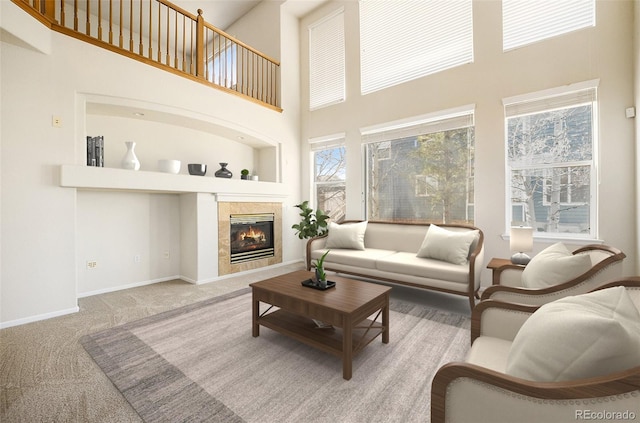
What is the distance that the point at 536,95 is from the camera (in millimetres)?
3334

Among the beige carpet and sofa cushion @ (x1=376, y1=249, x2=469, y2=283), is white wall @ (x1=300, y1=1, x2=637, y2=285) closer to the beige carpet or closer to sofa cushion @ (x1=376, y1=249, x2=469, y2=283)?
sofa cushion @ (x1=376, y1=249, x2=469, y2=283)

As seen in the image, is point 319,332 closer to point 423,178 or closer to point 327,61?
point 423,178

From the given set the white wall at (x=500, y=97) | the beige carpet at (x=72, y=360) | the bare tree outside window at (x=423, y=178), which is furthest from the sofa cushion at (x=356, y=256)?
the white wall at (x=500, y=97)

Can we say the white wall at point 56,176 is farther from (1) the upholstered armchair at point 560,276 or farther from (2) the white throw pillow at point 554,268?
(2) the white throw pillow at point 554,268

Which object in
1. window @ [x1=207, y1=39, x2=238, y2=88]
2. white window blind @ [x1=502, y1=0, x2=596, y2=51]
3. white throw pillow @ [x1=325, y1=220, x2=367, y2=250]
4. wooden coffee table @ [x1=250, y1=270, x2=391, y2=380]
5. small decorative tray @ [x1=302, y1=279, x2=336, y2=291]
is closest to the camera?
wooden coffee table @ [x1=250, y1=270, x2=391, y2=380]

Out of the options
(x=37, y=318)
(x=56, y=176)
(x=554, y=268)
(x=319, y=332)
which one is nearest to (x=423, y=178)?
(x=554, y=268)

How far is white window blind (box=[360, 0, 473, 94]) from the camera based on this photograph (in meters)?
3.98

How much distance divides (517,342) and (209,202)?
163 inches

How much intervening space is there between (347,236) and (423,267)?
136 cm

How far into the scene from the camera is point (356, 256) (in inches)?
150

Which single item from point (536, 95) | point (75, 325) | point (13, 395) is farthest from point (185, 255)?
point (536, 95)

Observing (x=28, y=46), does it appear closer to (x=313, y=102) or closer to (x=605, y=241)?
(x=313, y=102)

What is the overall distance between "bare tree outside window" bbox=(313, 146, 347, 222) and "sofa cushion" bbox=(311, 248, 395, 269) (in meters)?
1.28

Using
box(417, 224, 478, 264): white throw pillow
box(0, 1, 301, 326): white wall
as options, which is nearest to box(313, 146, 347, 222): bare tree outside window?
box(417, 224, 478, 264): white throw pillow
